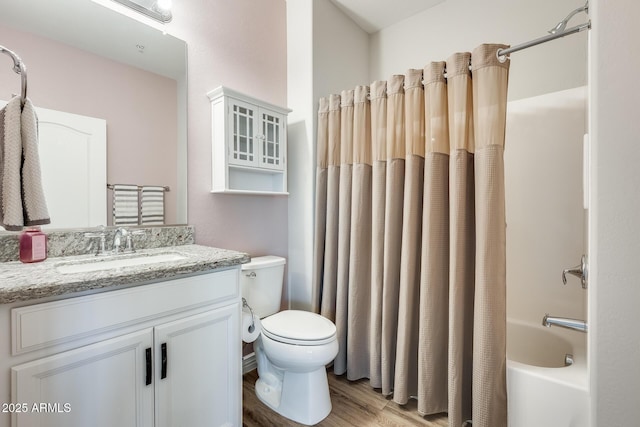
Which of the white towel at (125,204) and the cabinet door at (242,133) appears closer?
the white towel at (125,204)

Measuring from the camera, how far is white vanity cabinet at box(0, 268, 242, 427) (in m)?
0.83

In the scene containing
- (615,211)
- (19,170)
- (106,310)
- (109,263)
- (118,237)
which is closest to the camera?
(615,211)

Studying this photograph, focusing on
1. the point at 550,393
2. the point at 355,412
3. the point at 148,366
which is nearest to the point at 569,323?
the point at 550,393

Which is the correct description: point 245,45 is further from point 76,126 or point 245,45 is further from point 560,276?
point 560,276

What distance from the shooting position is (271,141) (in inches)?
77.9

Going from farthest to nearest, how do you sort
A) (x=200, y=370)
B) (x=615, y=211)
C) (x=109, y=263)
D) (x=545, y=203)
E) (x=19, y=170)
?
(x=545, y=203) → (x=109, y=263) → (x=200, y=370) → (x=19, y=170) → (x=615, y=211)

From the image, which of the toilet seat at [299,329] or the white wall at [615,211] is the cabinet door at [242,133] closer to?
Answer: the toilet seat at [299,329]

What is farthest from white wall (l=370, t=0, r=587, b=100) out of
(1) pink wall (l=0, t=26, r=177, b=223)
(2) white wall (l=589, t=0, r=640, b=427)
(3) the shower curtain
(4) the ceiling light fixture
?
(1) pink wall (l=0, t=26, r=177, b=223)

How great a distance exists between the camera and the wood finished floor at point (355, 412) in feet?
4.86

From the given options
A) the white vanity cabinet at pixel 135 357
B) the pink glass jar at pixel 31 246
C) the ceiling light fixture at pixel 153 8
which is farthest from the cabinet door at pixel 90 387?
the ceiling light fixture at pixel 153 8

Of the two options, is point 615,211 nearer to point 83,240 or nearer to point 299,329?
point 299,329

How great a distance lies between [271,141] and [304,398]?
1556 millimetres

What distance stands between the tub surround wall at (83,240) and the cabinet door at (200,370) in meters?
0.60

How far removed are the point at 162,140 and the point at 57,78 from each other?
18.6 inches
